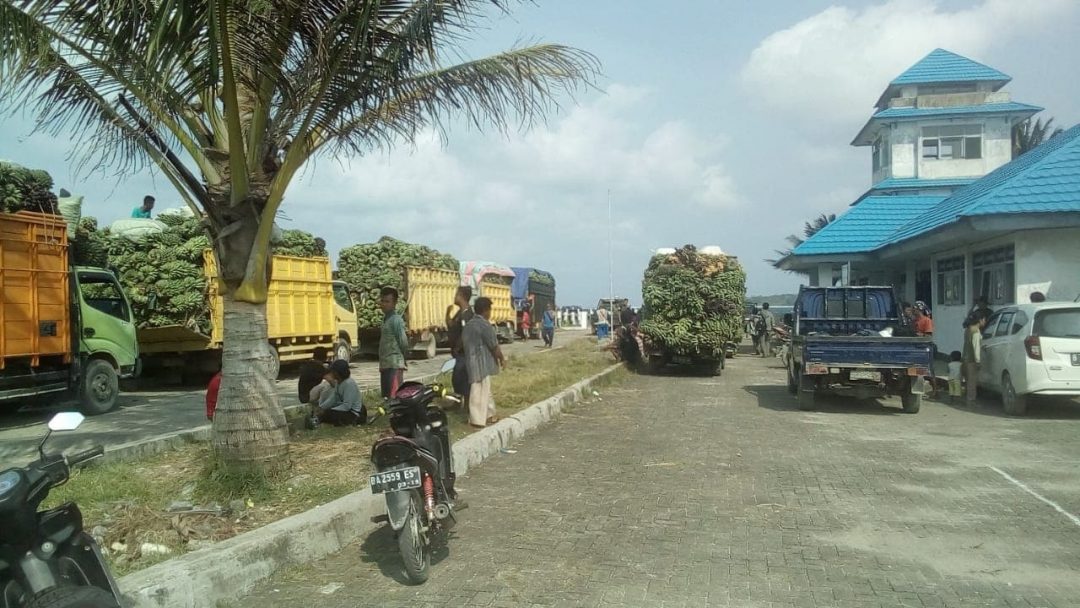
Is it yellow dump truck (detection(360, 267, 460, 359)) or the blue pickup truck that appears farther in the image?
yellow dump truck (detection(360, 267, 460, 359))

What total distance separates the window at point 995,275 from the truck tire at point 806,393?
6.22m

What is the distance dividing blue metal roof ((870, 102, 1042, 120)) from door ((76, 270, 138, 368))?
23.9 meters

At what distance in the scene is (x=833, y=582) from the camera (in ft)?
15.9

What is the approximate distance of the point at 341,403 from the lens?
30.0ft

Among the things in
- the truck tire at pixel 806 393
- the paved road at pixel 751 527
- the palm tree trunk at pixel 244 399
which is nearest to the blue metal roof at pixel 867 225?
the truck tire at pixel 806 393

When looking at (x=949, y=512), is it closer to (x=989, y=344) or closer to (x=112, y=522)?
(x=112, y=522)

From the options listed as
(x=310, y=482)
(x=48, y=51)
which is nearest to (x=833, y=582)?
(x=310, y=482)

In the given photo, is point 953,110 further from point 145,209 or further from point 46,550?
point 46,550

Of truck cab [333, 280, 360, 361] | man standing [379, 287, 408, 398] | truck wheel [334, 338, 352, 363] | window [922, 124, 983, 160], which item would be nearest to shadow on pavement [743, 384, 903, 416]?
man standing [379, 287, 408, 398]

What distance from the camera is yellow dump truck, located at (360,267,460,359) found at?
2234 centimetres

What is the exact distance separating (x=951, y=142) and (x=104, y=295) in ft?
84.8

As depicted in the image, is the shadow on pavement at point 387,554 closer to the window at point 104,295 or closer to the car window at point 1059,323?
the window at point 104,295

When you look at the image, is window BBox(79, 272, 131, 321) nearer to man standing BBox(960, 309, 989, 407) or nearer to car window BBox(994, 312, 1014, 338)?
man standing BBox(960, 309, 989, 407)

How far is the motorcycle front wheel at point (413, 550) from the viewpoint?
4.86m
